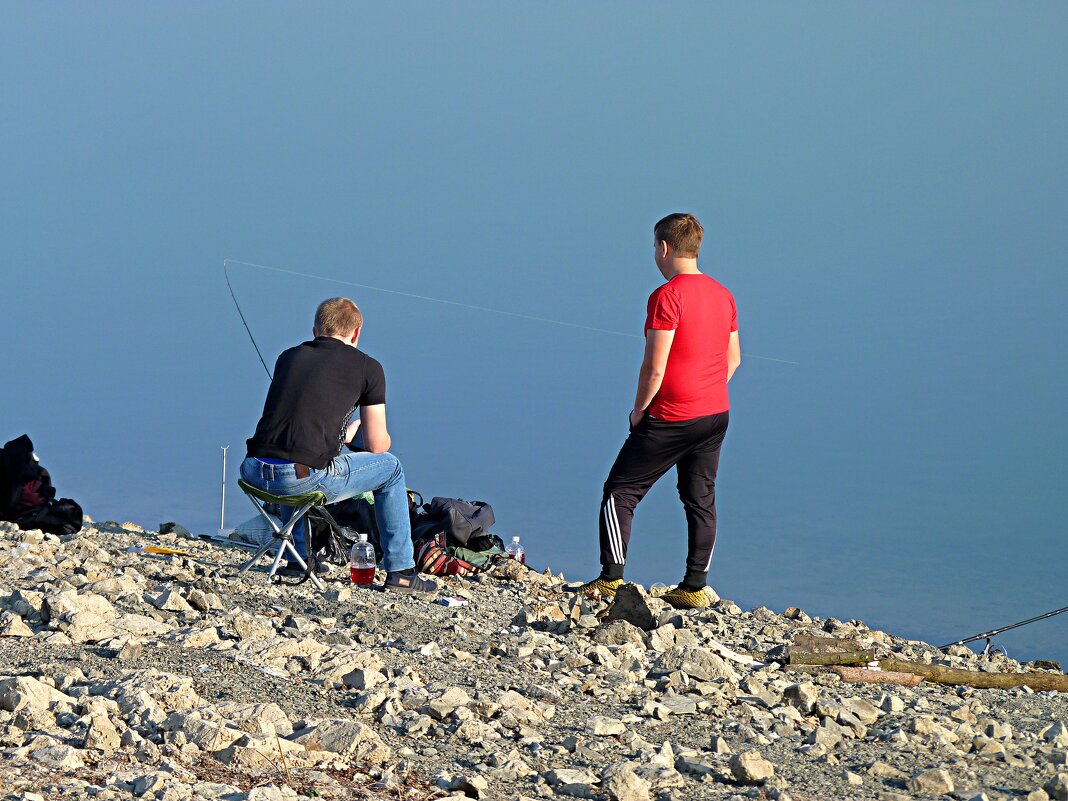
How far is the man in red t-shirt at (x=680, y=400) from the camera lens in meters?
6.77

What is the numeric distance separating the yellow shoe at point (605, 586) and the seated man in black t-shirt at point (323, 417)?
1251mm

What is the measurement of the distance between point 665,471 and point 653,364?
0.67 m

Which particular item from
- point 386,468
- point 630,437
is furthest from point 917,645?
point 386,468

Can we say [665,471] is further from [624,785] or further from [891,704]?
[624,785]

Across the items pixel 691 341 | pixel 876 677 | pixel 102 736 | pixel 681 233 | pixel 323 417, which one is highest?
pixel 681 233

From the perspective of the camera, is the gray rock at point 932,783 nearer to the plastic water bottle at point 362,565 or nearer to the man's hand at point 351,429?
the plastic water bottle at point 362,565

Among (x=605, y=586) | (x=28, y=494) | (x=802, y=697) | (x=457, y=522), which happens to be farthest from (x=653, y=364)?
(x=28, y=494)

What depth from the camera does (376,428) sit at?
690cm

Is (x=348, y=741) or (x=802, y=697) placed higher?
(x=802, y=697)

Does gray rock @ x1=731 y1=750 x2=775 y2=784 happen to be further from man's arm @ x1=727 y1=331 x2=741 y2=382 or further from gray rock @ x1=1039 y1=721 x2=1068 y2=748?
man's arm @ x1=727 y1=331 x2=741 y2=382

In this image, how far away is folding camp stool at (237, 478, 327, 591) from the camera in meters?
6.72

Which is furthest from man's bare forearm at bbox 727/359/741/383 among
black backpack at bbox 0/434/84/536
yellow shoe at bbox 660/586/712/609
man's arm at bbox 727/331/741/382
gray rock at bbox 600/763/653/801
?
black backpack at bbox 0/434/84/536

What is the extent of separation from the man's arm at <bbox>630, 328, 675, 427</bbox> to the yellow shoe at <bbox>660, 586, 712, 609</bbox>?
3.69 ft

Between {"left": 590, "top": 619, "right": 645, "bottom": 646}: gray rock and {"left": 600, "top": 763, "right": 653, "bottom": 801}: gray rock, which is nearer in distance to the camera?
{"left": 600, "top": 763, "right": 653, "bottom": 801}: gray rock
